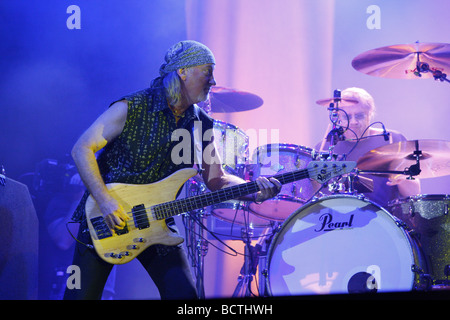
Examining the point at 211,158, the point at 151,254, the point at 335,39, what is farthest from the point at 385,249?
the point at 335,39

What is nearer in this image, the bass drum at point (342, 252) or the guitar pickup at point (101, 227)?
the guitar pickup at point (101, 227)

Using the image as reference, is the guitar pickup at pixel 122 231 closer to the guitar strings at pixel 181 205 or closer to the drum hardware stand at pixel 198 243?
the guitar strings at pixel 181 205

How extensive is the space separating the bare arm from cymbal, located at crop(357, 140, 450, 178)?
211 centimetres

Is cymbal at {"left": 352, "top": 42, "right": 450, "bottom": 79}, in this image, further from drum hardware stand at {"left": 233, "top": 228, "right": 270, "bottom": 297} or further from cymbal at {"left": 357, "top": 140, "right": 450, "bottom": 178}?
drum hardware stand at {"left": 233, "top": 228, "right": 270, "bottom": 297}

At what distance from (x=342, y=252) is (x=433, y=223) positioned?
96cm

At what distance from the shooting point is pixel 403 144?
412 centimetres

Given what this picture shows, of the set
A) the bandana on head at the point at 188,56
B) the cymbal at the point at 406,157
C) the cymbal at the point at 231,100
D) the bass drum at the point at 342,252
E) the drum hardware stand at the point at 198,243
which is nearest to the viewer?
the bandana on head at the point at 188,56

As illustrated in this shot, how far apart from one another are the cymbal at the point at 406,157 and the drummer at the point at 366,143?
1.74ft

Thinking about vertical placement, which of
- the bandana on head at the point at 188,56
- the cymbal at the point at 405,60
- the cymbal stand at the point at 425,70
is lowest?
the bandana on head at the point at 188,56

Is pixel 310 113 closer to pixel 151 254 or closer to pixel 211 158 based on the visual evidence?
pixel 211 158

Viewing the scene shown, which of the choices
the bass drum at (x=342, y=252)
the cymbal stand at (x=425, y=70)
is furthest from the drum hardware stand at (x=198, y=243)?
the cymbal stand at (x=425, y=70)

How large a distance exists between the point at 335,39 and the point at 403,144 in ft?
7.74

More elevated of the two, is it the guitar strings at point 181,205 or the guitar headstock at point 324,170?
the guitar headstock at point 324,170

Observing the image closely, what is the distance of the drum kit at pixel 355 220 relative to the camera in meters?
3.68
